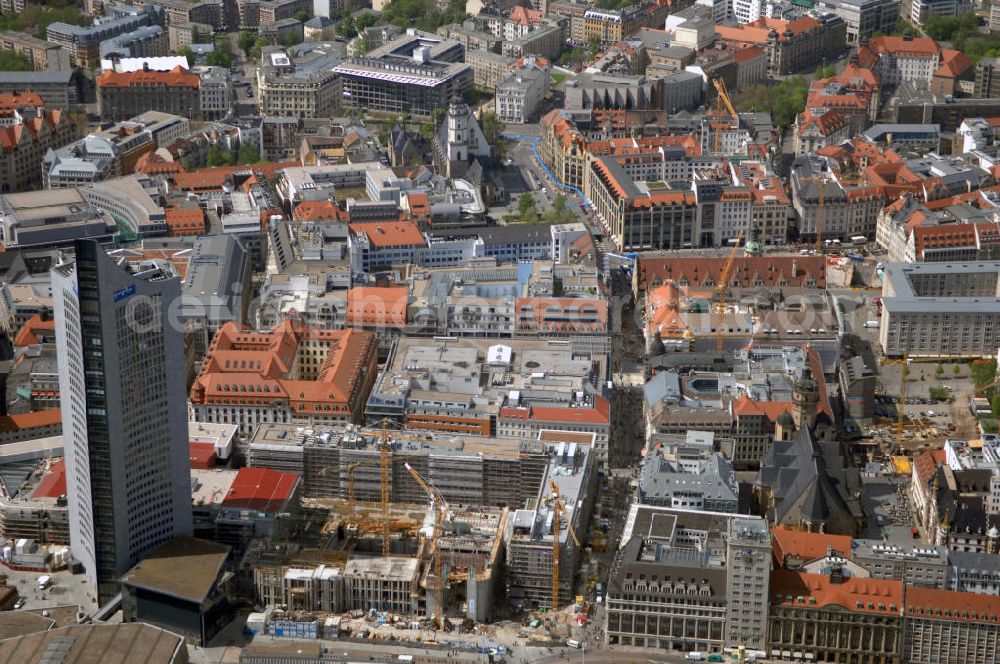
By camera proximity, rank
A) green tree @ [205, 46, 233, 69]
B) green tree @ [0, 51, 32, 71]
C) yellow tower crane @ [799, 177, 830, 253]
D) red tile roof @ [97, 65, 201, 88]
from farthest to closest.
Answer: green tree @ [205, 46, 233, 69], green tree @ [0, 51, 32, 71], red tile roof @ [97, 65, 201, 88], yellow tower crane @ [799, 177, 830, 253]


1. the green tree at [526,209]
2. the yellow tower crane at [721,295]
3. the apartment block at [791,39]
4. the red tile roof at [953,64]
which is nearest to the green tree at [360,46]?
the apartment block at [791,39]

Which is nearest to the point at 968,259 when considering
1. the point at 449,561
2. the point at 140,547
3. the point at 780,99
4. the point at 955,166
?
the point at 955,166

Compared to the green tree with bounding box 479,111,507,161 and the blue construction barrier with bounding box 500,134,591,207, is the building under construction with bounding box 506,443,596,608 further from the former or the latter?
the green tree with bounding box 479,111,507,161

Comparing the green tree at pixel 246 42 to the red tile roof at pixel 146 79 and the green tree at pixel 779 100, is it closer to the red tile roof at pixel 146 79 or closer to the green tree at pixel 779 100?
the red tile roof at pixel 146 79

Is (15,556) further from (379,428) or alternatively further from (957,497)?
(957,497)

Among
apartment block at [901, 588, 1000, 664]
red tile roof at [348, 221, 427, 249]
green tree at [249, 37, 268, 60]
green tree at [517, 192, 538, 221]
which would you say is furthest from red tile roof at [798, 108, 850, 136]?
apartment block at [901, 588, 1000, 664]

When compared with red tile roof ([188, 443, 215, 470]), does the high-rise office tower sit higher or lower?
higher

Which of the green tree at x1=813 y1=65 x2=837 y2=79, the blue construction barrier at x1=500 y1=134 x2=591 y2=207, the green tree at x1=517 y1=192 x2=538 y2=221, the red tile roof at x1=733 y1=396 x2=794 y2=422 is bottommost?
the blue construction barrier at x1=500 y1=134 x2=591 y2=207
